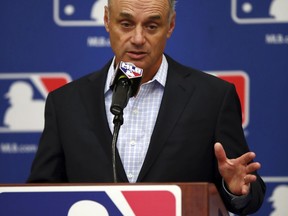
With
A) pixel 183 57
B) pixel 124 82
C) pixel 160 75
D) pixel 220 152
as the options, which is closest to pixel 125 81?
pixel 124 82

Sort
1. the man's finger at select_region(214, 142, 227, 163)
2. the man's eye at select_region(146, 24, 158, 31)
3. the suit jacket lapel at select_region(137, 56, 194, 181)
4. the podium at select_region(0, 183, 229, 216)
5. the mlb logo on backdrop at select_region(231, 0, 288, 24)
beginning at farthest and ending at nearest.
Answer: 1. the mlb logo on backdrop at select_region(231, 0, 288, 24)
2. the man's eye at select_region(146, 24, 158, 31)
3. the suit jacket lapel at select_region(137, 56, 194, 181)
4. the man's finger at select_region(214, 142, 227, 163)
5. the podium at select_region(0, 183, 229, 216)

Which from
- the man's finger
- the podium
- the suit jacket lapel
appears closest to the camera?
the podium

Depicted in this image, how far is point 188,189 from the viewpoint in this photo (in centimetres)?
143

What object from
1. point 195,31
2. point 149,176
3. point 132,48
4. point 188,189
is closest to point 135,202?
point 188,189

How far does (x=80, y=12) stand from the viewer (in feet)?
9.21

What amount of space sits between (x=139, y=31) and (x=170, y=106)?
20 centimetres

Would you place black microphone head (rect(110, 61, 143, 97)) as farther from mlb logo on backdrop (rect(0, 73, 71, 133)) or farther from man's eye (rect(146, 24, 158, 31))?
mlb logo on backdrop (rect(0, 73, 71, 133))

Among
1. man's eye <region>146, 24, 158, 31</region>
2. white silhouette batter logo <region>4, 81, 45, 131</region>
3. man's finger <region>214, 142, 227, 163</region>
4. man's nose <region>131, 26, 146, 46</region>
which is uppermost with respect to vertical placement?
man's eye <region>146, 24, 158, 31</region>

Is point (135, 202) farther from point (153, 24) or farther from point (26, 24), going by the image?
point (26, 24)

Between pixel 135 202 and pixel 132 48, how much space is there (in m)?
0.73

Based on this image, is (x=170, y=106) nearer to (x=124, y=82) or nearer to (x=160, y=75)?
(x=160, y=75)

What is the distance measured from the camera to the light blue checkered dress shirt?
2051 millimetres

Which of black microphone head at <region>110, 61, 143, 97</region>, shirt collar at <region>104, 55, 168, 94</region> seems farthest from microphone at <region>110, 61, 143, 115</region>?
shirt collar at <region>104, 55, 168, 94</region>

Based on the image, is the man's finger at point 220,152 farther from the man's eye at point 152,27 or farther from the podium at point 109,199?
the man's eye at point 152,27
